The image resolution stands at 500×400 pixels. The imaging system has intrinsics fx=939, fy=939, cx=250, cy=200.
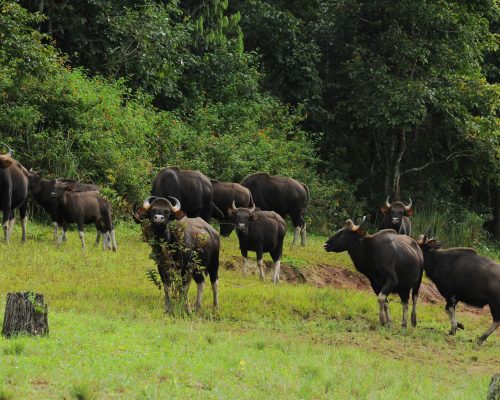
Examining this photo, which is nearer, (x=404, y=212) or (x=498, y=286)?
(x=498, y=286)

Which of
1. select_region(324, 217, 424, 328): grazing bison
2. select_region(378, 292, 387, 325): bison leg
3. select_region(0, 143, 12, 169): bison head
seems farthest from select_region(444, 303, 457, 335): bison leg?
select_region(0, 143, 12, 169): bison head

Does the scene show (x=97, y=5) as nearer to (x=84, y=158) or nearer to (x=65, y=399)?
(x=84, y=158)

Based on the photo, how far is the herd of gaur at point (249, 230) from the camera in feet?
49.0

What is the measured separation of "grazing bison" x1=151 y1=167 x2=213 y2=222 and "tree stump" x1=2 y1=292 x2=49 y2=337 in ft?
28.3

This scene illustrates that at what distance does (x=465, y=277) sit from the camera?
51.7 feet

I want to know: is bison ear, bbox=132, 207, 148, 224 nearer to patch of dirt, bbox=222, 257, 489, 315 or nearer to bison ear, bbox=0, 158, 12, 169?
patch of dirt, bbox=222, 257, 489, 315

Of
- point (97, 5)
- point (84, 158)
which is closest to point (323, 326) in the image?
point (84, 158)

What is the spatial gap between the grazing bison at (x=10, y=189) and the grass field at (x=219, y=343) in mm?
622

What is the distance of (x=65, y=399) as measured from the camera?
28.5 feet

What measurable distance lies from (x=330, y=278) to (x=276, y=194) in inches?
134

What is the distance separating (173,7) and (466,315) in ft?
52.1

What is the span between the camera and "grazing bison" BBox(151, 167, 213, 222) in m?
19.8

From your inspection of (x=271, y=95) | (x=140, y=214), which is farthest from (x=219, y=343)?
(x=271, y=95)

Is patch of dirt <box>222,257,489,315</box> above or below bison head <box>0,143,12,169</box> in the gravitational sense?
below
